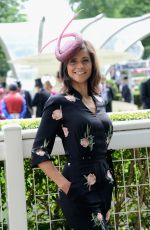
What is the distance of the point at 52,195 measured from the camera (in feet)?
15.0

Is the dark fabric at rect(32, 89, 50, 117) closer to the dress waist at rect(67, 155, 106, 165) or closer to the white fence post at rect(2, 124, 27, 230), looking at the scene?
the white fence post at rect(2, 124, 27, 230)

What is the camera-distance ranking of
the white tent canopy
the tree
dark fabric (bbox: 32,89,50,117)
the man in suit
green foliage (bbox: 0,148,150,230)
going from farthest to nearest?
1. the tree
2. the white tent canopy
3. dark fabric (bbox: 32,89,50,117)
4. the man in suit
5. green foliage (bbox: 0,148,150,230)

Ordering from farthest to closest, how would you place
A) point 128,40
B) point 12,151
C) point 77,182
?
point 128,40 → point 12,151 → point 77,182

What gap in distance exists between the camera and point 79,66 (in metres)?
3.83

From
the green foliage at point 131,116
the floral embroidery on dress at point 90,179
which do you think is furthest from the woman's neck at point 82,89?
the green foliage at point 131,116

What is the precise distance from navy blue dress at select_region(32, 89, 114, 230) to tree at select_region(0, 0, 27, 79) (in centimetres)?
5366

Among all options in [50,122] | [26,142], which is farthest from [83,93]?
[26,142]

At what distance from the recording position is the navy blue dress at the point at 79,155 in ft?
12.3

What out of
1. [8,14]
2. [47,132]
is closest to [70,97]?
[47,132]

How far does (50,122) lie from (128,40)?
31924mm

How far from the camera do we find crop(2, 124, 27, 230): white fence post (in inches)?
166

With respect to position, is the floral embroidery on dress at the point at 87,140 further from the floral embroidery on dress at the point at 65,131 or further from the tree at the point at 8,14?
the tree at the point at 8,14

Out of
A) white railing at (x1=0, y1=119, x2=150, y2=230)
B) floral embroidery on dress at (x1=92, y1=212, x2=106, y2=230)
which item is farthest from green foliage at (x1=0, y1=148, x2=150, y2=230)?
floral embroidery on dress at (x1=92, y1=212, x2=106, y2=230)

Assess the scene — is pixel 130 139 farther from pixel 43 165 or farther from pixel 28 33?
pixel 28 33
